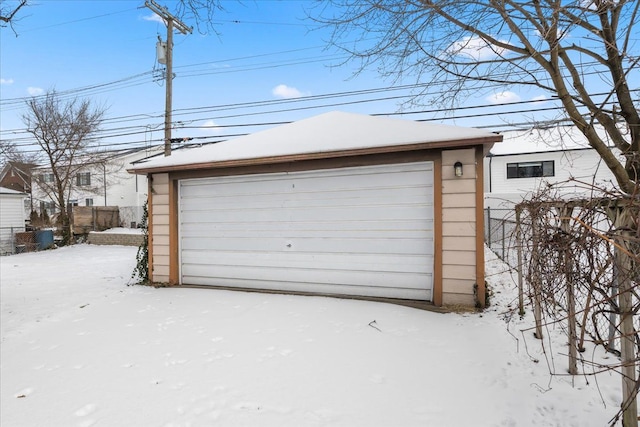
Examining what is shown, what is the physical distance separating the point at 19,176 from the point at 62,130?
1293 centimetres

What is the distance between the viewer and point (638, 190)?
1.59 metres

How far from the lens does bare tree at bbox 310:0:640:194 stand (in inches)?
152

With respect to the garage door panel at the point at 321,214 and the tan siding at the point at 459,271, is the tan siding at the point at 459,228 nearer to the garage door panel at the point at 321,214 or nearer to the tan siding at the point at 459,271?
the tan siding at the point at 459,271

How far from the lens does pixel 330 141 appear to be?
18.0 ft

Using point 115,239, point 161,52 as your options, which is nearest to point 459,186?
point 161,52

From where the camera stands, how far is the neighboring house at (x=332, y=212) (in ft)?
15.4

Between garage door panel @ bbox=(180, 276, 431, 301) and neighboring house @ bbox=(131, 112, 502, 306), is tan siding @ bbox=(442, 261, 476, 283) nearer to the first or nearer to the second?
neighboring house @ bbox=(131, 112, 502, 306)

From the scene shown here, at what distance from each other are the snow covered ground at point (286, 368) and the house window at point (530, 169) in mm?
13844

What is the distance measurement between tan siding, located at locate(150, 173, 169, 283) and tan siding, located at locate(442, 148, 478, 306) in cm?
503

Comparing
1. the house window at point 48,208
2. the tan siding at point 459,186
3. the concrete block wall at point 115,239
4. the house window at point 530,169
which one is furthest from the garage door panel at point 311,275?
the house window at point 48,208

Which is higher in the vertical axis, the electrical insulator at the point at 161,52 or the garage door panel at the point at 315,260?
the electrical insulator at the point at 161,52

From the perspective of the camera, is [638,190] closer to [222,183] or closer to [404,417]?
[404,417]

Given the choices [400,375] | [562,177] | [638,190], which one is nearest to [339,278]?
[400,375]

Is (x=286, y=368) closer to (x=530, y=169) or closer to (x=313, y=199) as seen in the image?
(x=313, y=199)
